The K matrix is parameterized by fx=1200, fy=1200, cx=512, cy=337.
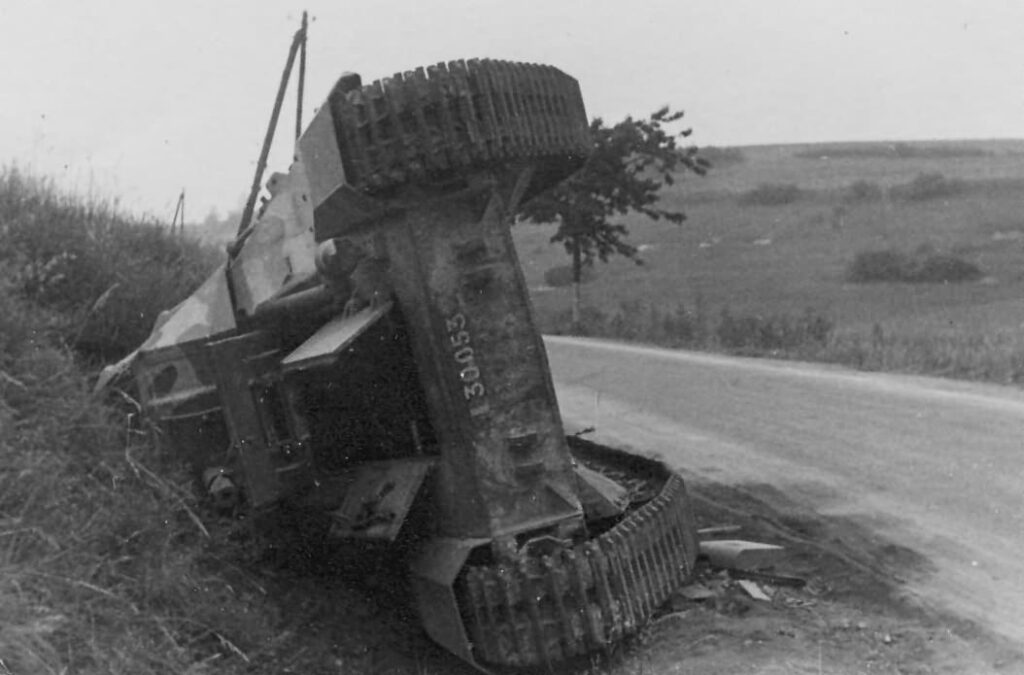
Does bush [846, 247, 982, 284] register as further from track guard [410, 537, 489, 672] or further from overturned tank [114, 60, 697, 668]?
track guard [410, 537, 489, 672]

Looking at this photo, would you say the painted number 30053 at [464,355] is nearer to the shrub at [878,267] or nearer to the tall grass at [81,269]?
the tall grass at [81,269]

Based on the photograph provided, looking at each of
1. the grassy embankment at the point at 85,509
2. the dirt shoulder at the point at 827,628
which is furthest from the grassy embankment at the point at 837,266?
the grassy embankment at the point at 85,509

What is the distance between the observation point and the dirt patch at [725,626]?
5.09 m

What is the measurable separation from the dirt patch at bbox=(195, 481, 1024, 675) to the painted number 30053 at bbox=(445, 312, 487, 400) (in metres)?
1.00

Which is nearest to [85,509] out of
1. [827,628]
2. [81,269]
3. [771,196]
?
[81,269]

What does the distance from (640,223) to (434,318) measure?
148 ft

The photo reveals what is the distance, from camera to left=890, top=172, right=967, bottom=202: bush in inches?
1711

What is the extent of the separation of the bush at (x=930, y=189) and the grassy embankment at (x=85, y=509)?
1570 inches

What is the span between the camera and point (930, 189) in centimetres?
4366

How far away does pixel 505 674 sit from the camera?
4.97 metres

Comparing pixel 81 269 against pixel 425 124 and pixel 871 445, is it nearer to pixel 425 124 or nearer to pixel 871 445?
pixel 425 124

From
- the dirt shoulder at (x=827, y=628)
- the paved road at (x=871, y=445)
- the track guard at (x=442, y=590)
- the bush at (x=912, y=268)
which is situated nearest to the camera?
the track guard at (x=442, y=590)

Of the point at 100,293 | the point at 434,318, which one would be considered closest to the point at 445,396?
the point at 434,318

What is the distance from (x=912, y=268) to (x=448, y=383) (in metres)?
28.1
